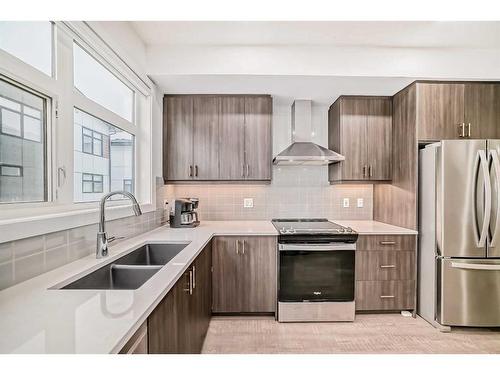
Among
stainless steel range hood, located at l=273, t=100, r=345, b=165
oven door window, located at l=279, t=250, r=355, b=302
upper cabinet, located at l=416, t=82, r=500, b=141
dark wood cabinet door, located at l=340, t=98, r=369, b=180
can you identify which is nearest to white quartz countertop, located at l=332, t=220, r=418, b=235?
oven door window, located at l=279, t=250, r=355, b=302

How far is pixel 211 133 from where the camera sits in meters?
3.05

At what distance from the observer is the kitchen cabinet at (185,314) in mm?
1113

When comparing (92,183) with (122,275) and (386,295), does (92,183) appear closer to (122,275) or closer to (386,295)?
(122,275)

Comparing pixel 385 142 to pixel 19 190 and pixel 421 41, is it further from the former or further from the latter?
pixel 19 190

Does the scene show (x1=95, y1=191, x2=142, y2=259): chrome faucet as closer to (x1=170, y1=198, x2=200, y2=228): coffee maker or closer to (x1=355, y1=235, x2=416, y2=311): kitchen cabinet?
(x1=170, y1=198, x2=200, y2=228): coffee maker

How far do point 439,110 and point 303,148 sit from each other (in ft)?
4.29

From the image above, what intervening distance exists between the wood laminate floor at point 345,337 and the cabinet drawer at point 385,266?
39 cm

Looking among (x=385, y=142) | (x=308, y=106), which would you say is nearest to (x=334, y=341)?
(x=385, y=142)

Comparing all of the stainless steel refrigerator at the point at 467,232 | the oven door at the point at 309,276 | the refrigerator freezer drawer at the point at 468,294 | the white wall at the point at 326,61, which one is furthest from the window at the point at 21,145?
the refrigerator freezer drawer at the point at 468,294

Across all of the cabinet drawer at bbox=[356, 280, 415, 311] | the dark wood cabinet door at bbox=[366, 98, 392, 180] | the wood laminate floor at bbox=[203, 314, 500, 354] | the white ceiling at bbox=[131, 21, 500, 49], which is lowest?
the wood laminate floor at bbox=[203, 314, 500, 354]

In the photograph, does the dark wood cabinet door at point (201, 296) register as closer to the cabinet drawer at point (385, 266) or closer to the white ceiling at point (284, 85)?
the cabinet drawer at point (385, 266)

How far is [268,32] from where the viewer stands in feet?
7.52

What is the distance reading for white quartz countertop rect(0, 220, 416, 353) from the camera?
0.75 meters

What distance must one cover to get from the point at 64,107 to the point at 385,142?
2.95 m
